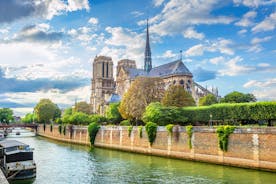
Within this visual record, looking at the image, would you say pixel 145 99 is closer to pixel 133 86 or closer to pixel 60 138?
pixel 133 86

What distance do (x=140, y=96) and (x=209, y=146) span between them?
25285 mm

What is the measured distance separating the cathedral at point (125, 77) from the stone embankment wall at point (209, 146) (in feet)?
143

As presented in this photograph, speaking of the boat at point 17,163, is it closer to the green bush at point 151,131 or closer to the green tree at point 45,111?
the green bush at point 151,131

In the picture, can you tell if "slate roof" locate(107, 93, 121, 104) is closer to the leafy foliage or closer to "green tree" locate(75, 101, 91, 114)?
"green tree" locate(75, 101, 91, 114)

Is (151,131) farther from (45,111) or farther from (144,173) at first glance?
(45,111)

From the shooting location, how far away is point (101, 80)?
421ft

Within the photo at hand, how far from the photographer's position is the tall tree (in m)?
57.4

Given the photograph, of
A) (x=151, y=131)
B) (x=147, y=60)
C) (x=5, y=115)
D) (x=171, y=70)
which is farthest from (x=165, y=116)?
(x=5, y=115)

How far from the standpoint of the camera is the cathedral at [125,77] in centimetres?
9094

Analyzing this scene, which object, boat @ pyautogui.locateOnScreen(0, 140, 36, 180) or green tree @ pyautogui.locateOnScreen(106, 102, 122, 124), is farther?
green tree @ pyautogui.locateOnScreen(106, 102, 122, 124)

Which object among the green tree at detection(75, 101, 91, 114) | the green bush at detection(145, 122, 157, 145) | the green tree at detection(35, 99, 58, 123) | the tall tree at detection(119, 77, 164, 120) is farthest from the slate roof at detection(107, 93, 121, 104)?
the green bush at detection(145, 122, 157, 145)

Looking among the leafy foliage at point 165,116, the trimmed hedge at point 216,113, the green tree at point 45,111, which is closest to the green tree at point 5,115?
the green tree at point 45,111

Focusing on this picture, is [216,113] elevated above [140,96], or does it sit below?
below

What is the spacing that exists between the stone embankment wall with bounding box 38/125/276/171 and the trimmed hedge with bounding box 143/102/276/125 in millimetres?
3356
